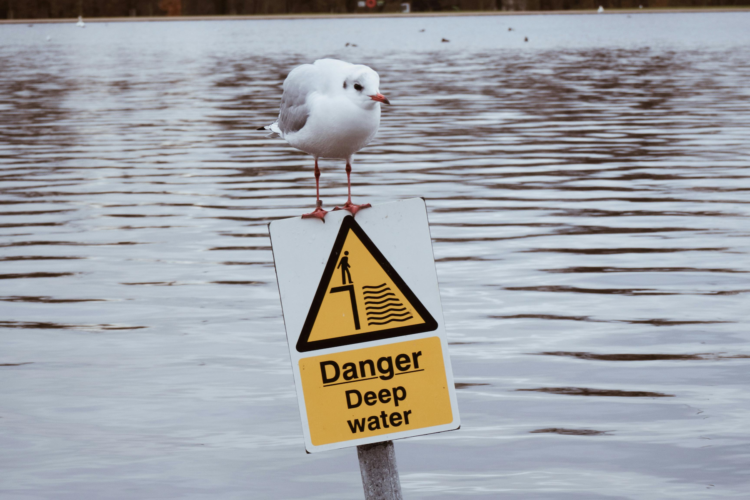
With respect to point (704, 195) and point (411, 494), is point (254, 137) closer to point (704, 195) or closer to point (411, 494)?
point (704, 195)

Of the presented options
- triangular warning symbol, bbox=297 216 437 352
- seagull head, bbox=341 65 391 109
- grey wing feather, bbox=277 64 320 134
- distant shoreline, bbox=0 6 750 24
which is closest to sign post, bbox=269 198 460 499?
triangular warning symbol, bbox=297 216 437 352

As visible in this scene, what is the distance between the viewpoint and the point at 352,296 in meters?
3.17

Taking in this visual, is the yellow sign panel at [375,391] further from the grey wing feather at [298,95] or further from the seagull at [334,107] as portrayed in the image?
the grey wing feather at [298,95]

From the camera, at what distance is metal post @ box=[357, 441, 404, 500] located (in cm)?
337

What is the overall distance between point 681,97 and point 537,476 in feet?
73.4

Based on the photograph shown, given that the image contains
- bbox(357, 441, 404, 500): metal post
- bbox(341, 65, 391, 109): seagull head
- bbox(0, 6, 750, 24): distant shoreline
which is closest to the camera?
bbox(357, 441, 404, 500): metal post

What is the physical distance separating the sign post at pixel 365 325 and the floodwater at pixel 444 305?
2101mm

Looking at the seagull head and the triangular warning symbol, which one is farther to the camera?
the seagull head

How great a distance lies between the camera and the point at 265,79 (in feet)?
117

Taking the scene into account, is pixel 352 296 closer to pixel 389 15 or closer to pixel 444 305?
pixel 444 305

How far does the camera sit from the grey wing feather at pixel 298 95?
4.39m

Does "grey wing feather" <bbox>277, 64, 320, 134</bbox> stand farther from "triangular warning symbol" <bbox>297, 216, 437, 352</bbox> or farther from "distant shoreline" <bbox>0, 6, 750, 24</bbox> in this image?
"distant shoreline" <bbox>0, 6, 750, 24</bbox>

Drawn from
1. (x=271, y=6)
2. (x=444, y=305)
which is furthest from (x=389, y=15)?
(x=444, y=305)

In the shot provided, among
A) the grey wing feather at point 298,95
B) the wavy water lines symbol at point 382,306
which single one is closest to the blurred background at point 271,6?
the grey wing feather at point 298,95
